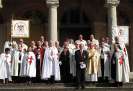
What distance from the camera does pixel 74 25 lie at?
2795cm

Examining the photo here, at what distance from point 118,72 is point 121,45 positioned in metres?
1.03

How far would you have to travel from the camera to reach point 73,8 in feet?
92.6

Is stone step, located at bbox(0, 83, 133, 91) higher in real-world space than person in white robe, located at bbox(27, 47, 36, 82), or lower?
lower

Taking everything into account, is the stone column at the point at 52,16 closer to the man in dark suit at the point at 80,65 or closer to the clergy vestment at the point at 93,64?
the clergy vestment at the point at 93,64

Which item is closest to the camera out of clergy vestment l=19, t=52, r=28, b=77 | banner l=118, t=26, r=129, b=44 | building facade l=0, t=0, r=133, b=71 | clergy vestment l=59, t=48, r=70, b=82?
clergy vestment l=59, t=48, r=70, b=82

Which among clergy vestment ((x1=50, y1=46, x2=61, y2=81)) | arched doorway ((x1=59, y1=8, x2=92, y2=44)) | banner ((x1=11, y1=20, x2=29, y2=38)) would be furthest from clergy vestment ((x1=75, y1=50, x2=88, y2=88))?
arched doorway ((x1=59, y1=8, x2=92, y2=44))

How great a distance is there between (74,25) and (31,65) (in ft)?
33.7

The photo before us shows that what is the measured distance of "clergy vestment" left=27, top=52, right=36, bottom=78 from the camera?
18.0 m

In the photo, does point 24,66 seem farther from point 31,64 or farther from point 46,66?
point 46,66

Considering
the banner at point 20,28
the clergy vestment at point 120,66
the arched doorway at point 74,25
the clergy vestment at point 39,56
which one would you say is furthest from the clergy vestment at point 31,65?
the arched doorway at point 74,25

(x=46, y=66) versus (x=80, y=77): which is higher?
(x=46, y=66)

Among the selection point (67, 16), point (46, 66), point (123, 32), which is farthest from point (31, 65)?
point (67, 16)

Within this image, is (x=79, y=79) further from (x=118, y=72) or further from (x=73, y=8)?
(x=73, y=8)

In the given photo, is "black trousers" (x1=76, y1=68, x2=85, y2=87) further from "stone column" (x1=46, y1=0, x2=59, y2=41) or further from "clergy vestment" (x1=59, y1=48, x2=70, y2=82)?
"stone column" (x1=46, y1=0, x2=59, y2=41)
